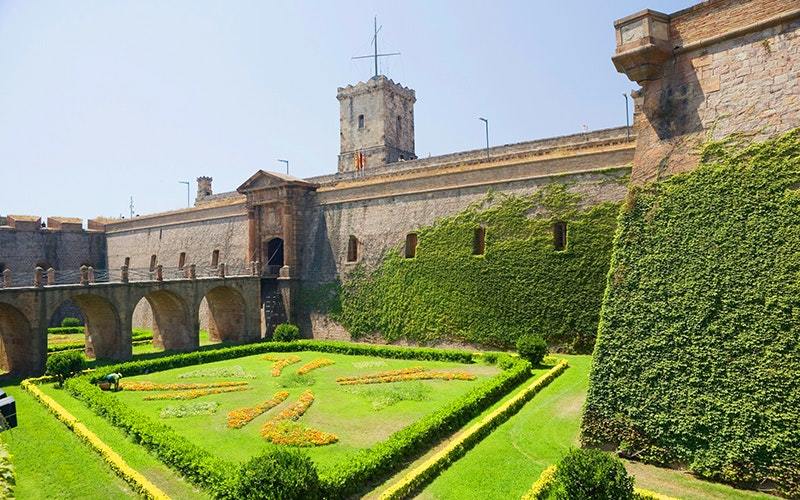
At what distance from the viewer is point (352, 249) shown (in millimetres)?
27281

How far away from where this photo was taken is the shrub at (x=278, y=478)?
8047 mm

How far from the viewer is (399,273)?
24859mm

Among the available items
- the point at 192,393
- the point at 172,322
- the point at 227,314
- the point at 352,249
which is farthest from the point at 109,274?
the point at 352,249

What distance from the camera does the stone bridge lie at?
62.6 feet

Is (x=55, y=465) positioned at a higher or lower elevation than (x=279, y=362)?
lower

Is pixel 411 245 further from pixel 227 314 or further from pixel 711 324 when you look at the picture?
pixel 711 324

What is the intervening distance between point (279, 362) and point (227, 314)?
8.23 m

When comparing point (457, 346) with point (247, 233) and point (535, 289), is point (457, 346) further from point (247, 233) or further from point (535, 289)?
point (247, 233)

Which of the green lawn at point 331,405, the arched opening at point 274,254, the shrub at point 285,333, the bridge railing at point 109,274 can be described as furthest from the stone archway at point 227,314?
the green lawn at point 331,405

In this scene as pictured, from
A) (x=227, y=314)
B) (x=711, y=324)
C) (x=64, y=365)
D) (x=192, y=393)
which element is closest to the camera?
(x=711, y=324)

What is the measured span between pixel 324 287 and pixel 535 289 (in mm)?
11528

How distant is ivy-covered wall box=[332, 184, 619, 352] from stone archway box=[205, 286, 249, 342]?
5750 mm

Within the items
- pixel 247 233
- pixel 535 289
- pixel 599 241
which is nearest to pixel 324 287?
pixel 247 233

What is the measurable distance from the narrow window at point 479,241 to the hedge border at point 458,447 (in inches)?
319
